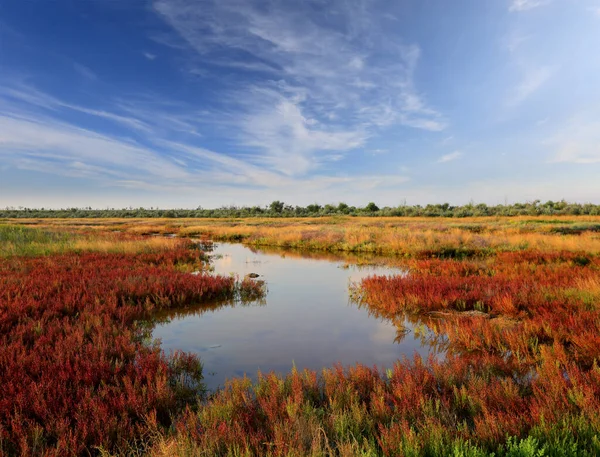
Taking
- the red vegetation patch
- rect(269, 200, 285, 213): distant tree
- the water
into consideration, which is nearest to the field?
the red vegetation patch

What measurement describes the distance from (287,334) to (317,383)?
3.06m

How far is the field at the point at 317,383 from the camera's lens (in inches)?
130

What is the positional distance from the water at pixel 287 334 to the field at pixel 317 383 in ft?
1.79

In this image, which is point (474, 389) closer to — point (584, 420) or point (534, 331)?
point (584, 420)

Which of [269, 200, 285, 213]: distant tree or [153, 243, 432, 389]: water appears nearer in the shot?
[153, 243, 432, 389]: water

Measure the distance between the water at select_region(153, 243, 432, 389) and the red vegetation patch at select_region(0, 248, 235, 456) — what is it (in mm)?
743

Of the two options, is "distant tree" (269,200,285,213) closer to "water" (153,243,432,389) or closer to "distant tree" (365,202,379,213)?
"distant tree" (365,202,379,213)

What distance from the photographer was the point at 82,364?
5156mm

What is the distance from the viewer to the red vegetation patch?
12.0ft

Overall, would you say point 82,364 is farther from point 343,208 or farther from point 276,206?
point 276,206

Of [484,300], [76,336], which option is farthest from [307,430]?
[484,300]

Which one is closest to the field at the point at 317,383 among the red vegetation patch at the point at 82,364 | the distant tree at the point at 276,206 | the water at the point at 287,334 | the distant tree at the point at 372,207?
the red vegetation patch at the point at 82,364

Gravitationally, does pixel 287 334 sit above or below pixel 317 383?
below

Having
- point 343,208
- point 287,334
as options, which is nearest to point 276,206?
point 343,208
